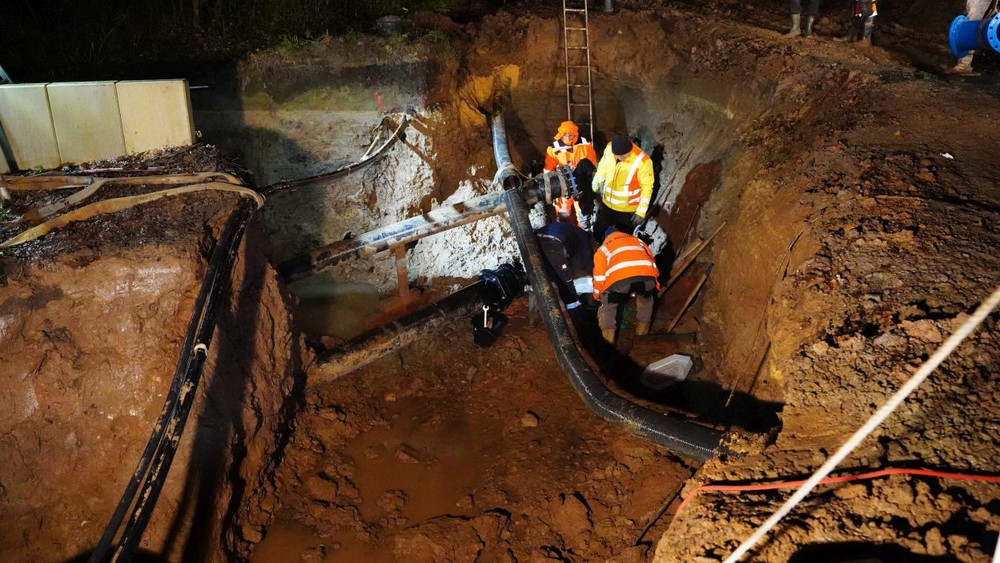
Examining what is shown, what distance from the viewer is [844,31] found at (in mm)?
8266

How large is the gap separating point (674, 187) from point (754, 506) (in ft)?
17.9

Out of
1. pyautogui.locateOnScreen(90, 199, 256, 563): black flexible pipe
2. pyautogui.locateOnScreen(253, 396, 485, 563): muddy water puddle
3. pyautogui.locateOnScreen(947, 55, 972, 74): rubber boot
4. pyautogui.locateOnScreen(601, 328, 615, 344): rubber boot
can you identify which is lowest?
pyautogui.locateOnScreen(253, 396, 485, 563): muddy water puddle

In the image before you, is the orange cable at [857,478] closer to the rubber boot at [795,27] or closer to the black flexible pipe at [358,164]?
the black flexible pipe at [358,164]

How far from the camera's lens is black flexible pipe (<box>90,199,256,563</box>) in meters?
2.66

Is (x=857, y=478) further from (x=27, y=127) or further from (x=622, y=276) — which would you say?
(x=27, y=127)

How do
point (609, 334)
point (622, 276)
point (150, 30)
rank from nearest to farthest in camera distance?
point (622, 276), point (609, 334), point (150, 30)

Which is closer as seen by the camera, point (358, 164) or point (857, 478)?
point (857, 478)

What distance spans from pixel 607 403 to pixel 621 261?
1910mm

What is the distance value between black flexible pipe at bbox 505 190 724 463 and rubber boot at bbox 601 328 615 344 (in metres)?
1.14

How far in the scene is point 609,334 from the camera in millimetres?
5859

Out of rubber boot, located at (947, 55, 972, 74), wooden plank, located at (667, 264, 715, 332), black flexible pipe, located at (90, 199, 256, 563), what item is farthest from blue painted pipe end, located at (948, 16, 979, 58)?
black flexible pipe, located at (90, 199, 256, 563)

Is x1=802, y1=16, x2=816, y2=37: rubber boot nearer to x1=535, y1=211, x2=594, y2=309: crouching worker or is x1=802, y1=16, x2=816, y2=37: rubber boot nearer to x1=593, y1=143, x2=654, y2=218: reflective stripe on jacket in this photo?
x1=593, y1=143, x2=654, y2=218: reflective stripe on jacket

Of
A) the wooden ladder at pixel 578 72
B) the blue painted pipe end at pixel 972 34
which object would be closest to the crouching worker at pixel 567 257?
the wooden ladder at pixel 578 72

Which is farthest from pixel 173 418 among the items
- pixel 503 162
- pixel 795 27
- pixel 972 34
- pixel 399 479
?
pixel 795 27
